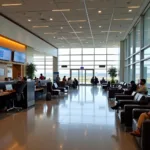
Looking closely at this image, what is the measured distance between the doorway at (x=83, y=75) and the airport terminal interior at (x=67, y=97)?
6246 millimetres

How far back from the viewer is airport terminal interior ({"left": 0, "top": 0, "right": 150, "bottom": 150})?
4.05m

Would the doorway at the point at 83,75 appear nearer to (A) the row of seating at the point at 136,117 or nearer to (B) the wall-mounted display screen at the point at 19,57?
(B) the wall-mounted display screen at the point at 19,57

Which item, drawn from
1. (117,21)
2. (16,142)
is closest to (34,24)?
(117,21)

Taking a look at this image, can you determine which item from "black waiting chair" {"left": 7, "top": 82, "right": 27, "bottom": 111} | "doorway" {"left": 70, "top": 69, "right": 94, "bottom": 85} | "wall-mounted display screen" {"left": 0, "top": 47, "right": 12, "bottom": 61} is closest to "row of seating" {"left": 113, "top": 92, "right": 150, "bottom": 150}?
"black waiting chair" {"left": 7, "top": 82, "right": 27, "bottom": 111}

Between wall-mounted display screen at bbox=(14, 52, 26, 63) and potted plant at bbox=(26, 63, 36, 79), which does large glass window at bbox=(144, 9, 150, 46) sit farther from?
potted plant at bbox=(26, 63, 36, 79)

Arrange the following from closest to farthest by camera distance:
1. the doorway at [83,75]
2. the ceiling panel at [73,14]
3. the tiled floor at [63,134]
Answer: the tiled floor at [63,134], the ceiling panel at [73,14], the doorway at [83,75]

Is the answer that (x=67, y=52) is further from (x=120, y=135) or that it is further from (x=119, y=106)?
(x=120, y=135)

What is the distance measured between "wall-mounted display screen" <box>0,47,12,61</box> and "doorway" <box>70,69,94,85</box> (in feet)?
49.4

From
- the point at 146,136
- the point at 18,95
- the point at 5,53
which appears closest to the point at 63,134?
the point at 146,136

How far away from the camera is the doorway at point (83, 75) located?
26.0 metres

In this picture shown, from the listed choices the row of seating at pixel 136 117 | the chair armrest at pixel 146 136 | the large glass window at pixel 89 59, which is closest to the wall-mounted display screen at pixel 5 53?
the row of seating at pixel 136 117

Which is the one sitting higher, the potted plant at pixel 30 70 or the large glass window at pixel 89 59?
the large glass window at pixel 89 59

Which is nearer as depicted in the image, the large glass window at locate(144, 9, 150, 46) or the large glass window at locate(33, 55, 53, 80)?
the large glass window at locate(144, 9, 150, 46)

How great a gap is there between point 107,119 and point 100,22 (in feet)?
23.6
